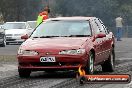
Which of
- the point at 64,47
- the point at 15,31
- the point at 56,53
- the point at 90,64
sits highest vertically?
the point at 64,47

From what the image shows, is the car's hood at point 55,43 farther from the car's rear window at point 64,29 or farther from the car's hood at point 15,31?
the car's hood at point 15,31

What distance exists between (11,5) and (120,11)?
36.4 ft

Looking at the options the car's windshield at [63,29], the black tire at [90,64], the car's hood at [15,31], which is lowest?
the car's hood at [15,31]

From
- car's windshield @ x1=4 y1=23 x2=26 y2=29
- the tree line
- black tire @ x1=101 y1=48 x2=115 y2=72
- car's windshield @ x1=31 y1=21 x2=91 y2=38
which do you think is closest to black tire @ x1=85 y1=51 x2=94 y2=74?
car's windshield @ x1=31 y1=21 x2=91 y2=38

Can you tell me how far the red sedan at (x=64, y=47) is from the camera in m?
13.4

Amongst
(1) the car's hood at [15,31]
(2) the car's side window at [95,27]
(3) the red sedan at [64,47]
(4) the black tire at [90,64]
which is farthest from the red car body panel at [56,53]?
(1) the car's hood at [15,31]

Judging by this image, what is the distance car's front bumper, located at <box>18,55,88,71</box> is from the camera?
44.0 ft

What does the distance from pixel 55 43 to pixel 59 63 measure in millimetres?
543

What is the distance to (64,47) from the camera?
1352 cm

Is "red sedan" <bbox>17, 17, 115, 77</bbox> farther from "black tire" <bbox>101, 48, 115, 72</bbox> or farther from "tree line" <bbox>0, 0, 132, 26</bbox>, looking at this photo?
"tree line" <bbox>0, 0, 132, 26</bbox>

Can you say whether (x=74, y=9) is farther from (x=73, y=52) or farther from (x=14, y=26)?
(x=73, y=52)

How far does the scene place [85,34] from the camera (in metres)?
14.7

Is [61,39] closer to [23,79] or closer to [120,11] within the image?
[23,79]

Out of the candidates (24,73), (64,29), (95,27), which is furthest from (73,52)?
(95,27)
